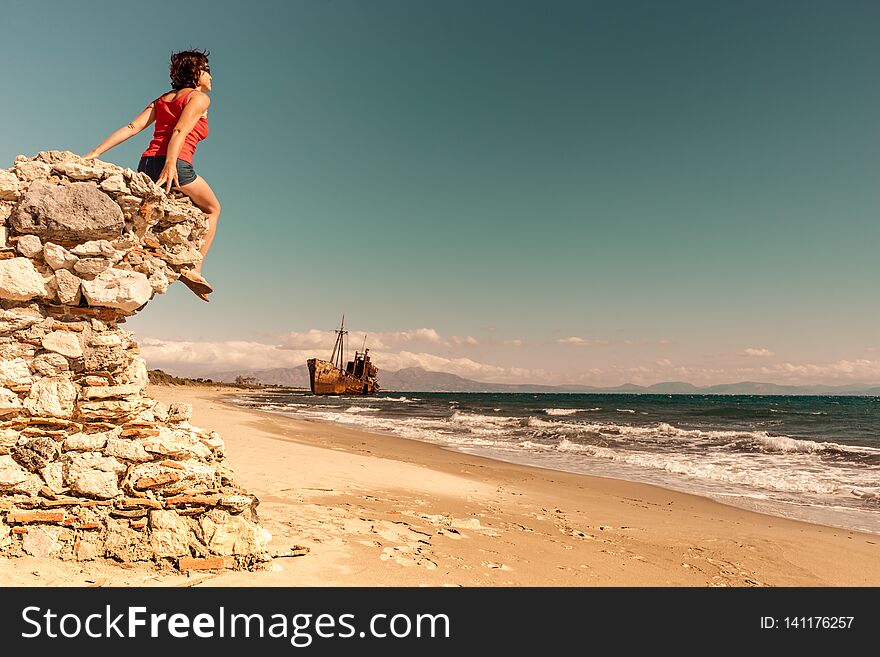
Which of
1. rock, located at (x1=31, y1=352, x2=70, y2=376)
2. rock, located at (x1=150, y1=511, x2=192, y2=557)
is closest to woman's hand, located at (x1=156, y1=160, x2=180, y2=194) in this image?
rock, located at (x1=31, y1=352, x2=70, y2=376)

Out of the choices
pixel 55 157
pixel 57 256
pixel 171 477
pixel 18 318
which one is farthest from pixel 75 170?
pixel 171 477

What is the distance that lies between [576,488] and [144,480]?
8946 millimetres

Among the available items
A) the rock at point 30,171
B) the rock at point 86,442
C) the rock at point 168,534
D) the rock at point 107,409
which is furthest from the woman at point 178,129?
the rock at point 168,534

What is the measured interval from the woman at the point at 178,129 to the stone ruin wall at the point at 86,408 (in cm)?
33

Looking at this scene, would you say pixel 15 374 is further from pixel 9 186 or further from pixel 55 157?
pixel 55 157

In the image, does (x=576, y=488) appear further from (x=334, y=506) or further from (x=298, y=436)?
(x=298, y=436)

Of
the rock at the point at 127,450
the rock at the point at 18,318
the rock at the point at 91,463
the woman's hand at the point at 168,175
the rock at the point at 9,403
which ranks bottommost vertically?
the rock at the point at 91,463

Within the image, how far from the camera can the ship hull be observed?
71.1 metres

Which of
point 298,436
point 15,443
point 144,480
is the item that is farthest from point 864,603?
point 298,436

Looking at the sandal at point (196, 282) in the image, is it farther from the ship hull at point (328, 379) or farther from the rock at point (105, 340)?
the ship hull at point (328, 379)

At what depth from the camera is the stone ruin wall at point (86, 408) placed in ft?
13.2

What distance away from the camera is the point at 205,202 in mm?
4922

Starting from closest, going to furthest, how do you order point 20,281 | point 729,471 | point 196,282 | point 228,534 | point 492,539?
point 20,281, point 228,534, point 196,282, point 492,539, point 729,471

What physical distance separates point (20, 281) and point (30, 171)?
0.97 metres
